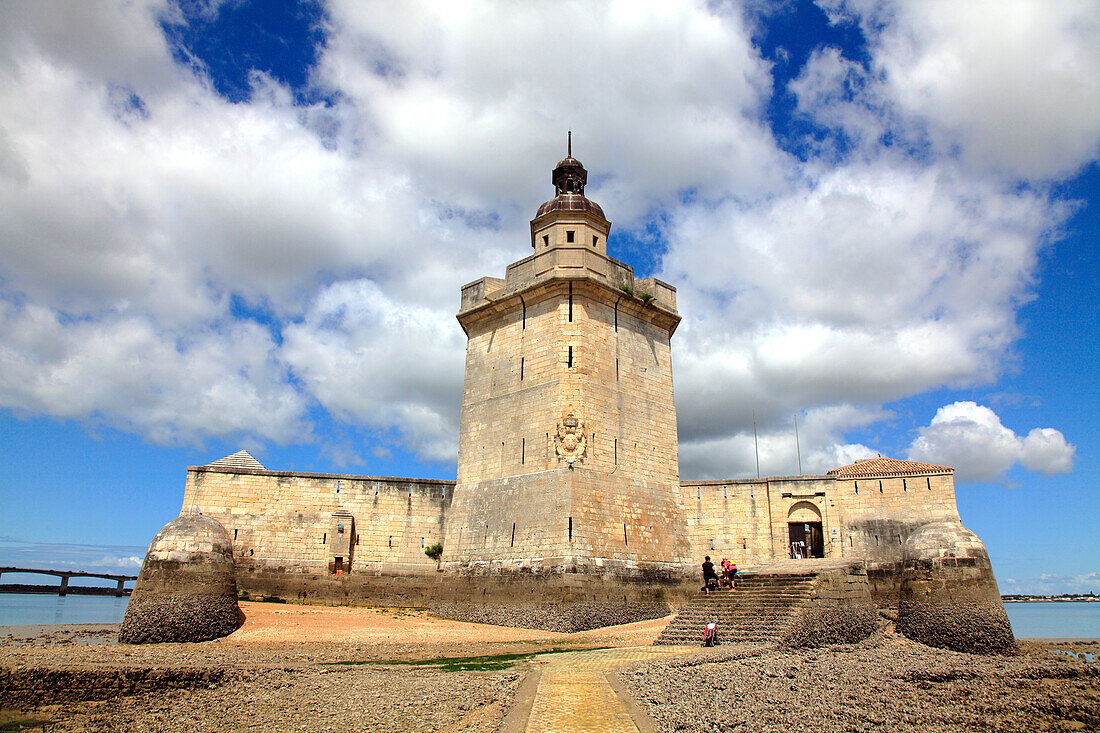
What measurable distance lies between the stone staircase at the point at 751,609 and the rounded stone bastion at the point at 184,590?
10096mm

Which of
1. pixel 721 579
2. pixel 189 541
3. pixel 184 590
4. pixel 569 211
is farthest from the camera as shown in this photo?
pixel 569 211

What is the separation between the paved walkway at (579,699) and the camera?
6.19 metres

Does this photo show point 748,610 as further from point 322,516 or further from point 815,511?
point 322,516

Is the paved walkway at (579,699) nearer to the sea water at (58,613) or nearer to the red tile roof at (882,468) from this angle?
the red tile roof at (882,468)

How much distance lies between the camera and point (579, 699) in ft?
24.2

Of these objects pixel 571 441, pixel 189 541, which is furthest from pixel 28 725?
pixel 571 441

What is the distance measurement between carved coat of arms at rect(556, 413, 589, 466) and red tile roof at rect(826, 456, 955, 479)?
9.57 m

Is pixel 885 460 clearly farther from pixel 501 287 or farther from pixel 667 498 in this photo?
pixel 501 287

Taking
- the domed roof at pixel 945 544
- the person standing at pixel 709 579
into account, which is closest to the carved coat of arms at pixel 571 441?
the person standing at pixel 709 579

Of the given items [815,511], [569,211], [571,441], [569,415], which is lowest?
[815,511]

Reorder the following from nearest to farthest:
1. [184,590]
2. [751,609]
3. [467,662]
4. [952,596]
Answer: [467,662] → [952,596] → [751,609] → [184,590]

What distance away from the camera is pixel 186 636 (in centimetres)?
1447

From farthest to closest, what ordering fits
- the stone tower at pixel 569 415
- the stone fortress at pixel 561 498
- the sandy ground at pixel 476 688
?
the stone tower at pixel 569 415 < the stone fortress at pixel 561 498 < the sandy ground at pixel 476 688

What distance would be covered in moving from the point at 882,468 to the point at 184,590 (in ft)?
67.7
